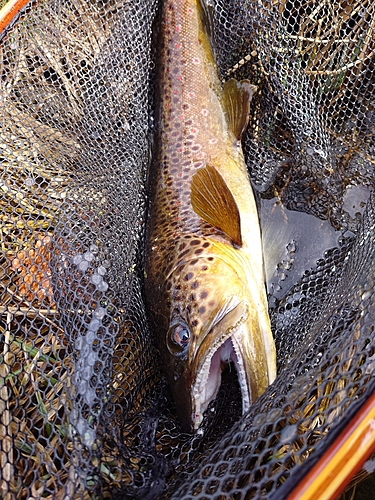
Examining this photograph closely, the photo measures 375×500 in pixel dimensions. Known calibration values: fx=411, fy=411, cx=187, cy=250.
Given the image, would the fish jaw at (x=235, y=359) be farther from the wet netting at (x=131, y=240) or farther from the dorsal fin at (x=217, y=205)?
the dorsal fin at (x=217, y=205)

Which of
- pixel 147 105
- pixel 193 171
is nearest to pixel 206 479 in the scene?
pixel 193 171

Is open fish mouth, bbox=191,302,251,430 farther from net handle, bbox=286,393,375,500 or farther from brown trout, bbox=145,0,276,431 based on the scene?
net handle, bbox=286,393,375,500

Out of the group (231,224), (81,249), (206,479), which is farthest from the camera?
(231,224)

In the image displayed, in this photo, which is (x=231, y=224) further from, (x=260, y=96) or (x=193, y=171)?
(x=260, y=96)

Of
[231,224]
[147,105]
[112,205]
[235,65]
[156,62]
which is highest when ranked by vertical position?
[235,65]

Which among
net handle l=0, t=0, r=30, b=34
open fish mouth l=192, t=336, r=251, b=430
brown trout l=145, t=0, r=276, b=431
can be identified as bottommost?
open fish mouth l=192, t=336, r=251, b=430

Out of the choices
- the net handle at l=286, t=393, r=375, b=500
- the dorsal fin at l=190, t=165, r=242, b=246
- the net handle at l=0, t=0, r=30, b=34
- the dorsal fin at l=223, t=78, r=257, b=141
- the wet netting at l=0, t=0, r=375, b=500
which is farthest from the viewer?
the dorsal fin at l=223, t=78, r=257, b=141

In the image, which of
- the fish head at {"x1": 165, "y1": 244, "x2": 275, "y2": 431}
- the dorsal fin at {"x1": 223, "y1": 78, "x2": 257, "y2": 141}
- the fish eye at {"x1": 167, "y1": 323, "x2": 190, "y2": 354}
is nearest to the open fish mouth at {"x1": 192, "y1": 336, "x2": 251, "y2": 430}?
the fish head at {"x1": 165, "y1": 244, "x2": 275, "y2": 431}
